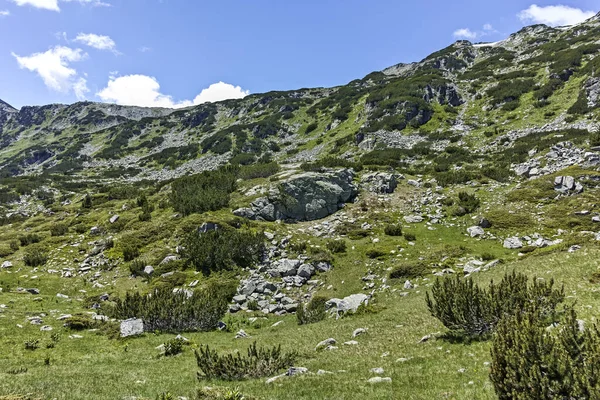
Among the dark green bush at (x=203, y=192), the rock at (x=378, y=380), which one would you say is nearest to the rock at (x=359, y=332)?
the rock at (x=378, y=380)

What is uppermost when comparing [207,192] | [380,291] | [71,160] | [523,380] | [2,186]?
[71,160]

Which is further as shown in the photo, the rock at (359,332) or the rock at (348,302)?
the rock at (348,302)

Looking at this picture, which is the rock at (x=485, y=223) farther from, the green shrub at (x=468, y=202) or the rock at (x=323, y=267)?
the rock at (x=323, y=267)

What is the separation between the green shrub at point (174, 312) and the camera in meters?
17.9

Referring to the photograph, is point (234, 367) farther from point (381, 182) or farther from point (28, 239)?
point (28, 239)

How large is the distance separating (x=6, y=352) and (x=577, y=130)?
57.9m

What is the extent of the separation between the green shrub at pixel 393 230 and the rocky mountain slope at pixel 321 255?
190mm

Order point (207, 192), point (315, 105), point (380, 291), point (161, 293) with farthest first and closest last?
1. point (315, 105)
2. point (207, 192)
3. point (380, 291)
4. point (161, 293)

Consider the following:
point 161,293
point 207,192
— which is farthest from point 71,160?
point 161,293

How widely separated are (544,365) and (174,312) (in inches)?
667

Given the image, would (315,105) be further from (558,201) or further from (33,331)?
(33,331)

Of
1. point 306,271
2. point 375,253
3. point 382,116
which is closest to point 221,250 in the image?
point 306,271

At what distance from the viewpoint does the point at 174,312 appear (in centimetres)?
1825

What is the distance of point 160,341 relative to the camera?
52.7 feet
